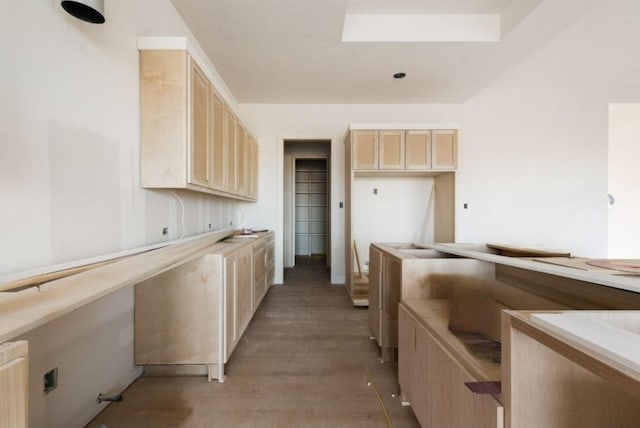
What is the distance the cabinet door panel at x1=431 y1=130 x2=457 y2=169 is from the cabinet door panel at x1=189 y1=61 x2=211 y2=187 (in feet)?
9.02

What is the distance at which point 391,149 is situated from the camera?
129 inches

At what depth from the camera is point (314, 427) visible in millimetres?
1299

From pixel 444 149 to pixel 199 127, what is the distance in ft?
9.68

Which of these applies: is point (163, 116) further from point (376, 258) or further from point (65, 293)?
point (376, 258)

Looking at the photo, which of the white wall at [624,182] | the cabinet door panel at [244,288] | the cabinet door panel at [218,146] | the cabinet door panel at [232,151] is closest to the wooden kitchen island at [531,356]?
the cabinet door panel at [244,288]

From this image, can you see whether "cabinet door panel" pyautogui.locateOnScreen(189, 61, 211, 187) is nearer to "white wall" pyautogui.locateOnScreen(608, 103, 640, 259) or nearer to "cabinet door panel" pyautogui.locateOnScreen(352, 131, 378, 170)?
"cabinet door panel" pyautogui.locateOnScreen(352, 131, 378, 170)

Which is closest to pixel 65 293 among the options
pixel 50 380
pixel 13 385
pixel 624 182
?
pixel 13 385

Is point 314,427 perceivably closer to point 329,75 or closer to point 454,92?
point 329,75

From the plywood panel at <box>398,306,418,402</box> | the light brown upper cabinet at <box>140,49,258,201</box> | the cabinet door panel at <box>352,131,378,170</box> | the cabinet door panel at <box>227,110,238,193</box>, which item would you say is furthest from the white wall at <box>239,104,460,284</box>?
the plywood panel at <box>398,306,418,402</box>

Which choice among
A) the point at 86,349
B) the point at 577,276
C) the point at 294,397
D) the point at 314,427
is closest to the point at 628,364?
the point at 577,276

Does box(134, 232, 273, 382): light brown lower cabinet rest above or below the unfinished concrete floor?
above

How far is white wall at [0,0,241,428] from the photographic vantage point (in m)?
0.98

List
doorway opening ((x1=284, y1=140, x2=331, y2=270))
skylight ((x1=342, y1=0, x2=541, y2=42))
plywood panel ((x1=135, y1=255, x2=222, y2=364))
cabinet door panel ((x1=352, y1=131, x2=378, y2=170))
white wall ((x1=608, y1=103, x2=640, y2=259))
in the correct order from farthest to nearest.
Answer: doorway opening ((x1=284, y1=140, x2=331, y2=270)) < white wall ((x1=608, y1=103, x2=640, y2=259)) < cabinet door panel ((x1=352, y1=131, x2=378, y2=170)) < skylight ((x1=342, y1=0, x2=541, y2=42)) < plywood panel ((x1=135, y1=255, x2=222, y2=364))

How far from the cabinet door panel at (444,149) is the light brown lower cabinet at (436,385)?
254 cm
